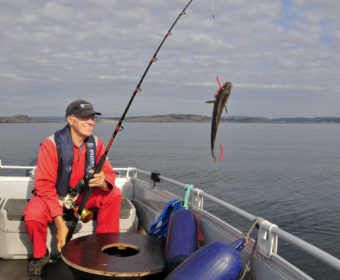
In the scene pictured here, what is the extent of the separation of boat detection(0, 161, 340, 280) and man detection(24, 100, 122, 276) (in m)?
0.28

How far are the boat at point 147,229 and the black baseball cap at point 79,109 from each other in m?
1.36

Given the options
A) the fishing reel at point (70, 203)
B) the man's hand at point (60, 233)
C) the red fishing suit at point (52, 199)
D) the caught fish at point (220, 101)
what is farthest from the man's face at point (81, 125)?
the caught fish at point (220, 101)

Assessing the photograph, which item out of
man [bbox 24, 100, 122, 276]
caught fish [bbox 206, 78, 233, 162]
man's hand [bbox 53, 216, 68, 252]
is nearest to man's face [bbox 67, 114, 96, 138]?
man [bbox 24, 100, 122, 276]

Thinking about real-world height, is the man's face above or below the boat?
above

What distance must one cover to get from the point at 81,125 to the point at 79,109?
0.62 feet

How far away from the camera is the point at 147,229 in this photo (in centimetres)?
529

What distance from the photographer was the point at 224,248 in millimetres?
2545

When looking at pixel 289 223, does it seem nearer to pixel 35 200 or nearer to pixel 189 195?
pixel 189 195

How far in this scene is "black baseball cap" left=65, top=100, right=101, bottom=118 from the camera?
397 centimetres

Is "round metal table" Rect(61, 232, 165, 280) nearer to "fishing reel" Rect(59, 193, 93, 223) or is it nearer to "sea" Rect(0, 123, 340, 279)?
"fishing reel" Rect(59, 193, 93, 223)

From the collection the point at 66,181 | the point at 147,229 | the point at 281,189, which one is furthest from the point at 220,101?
the point at 281,189

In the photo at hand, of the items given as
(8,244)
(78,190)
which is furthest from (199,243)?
(8,244)

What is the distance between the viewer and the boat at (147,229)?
2.45 meters

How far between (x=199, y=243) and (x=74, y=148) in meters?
1.81
